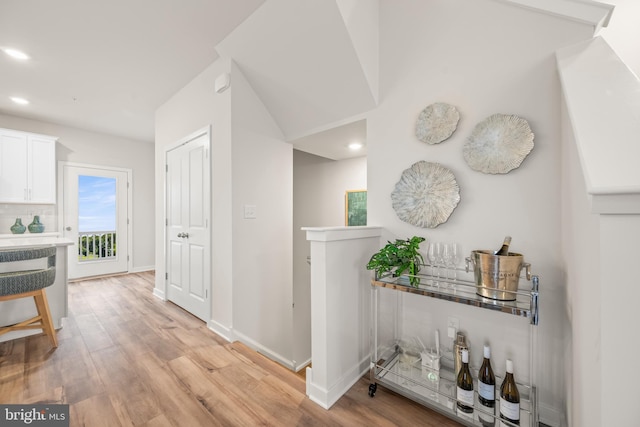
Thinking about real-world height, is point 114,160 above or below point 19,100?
below

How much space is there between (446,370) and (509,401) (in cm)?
42

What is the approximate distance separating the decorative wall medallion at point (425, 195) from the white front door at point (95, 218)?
540cm

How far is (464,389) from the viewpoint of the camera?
53.7 inches

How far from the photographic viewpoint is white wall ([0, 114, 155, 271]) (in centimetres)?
413

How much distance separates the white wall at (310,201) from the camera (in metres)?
3.44

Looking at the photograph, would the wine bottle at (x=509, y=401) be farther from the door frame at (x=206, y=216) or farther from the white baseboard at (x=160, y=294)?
the white baseboard at (x=160, y=294)

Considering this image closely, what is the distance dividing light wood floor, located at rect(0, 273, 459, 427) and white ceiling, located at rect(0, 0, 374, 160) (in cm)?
209

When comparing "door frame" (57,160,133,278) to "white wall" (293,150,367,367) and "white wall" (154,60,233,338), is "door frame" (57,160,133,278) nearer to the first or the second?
"white wall" (154,60,233,338)

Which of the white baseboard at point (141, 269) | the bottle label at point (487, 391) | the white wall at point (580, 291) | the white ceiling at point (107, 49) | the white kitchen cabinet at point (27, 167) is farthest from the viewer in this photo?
the white baseboard at point (141, 269)

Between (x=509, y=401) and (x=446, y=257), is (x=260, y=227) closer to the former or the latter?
(x=446, y=257)

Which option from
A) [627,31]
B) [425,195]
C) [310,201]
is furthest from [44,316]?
[627,31]

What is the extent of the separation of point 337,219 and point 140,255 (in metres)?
4.26

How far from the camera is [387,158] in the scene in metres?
1.95

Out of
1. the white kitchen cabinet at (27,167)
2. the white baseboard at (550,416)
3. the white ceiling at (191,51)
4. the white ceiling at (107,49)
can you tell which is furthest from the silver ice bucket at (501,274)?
the white kitchen cabinet at (27,167)
